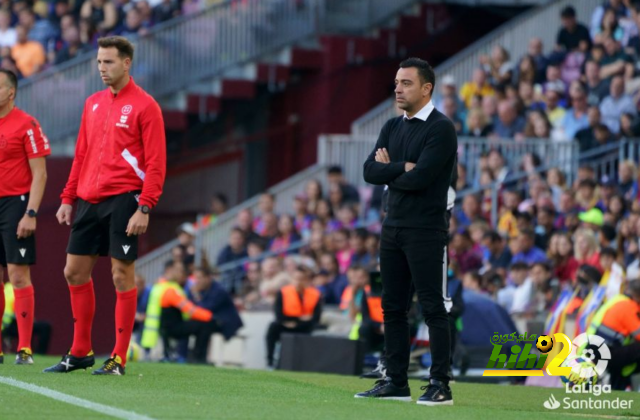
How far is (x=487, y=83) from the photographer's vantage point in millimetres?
21766

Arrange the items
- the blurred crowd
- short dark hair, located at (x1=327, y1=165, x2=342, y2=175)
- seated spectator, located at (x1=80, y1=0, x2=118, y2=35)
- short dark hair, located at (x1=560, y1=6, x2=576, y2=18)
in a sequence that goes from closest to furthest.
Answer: short dark hair, located at (x1=560, y1=6, x2=576, y2=18), short dark hair, located at (x1=327, y1=165, x2=342, y2=175), the blurred crowd, seated spectator, located at (x1=80, y1=0, x2=118, y2=35)

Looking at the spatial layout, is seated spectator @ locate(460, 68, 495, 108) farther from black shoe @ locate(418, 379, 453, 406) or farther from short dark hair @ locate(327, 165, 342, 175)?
black shoe @ locate(418, 379, 453, 406)

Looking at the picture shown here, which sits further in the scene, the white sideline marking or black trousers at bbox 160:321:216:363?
black trousers at bbox 160:321:216:363

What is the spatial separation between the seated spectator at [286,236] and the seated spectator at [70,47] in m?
5.49

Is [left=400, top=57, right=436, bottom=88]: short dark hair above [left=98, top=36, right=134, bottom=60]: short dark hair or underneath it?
underneath

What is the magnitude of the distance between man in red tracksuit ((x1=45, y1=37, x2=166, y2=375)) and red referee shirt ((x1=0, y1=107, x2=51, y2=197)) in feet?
3.02

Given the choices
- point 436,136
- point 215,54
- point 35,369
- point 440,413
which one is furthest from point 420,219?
point 215,54

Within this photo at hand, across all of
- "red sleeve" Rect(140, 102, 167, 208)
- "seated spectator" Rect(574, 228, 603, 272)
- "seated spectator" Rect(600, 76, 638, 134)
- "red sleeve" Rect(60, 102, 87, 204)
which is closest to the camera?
"red sleeve" Rect(140, 102, 167, 208)

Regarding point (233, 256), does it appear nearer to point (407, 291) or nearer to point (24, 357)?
point (24, 357)

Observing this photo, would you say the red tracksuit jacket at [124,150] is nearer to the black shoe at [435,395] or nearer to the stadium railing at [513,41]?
the black shoe at [435,395]

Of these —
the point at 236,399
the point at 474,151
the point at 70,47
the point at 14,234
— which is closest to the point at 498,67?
the point at 474,151

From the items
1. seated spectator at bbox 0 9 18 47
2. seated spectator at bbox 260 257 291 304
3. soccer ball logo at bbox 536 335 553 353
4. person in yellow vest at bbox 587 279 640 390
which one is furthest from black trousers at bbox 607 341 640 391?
seated spectator at bbox 0 9 18 47

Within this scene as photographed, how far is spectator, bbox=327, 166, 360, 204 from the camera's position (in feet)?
70.3

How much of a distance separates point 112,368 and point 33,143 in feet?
6.42
